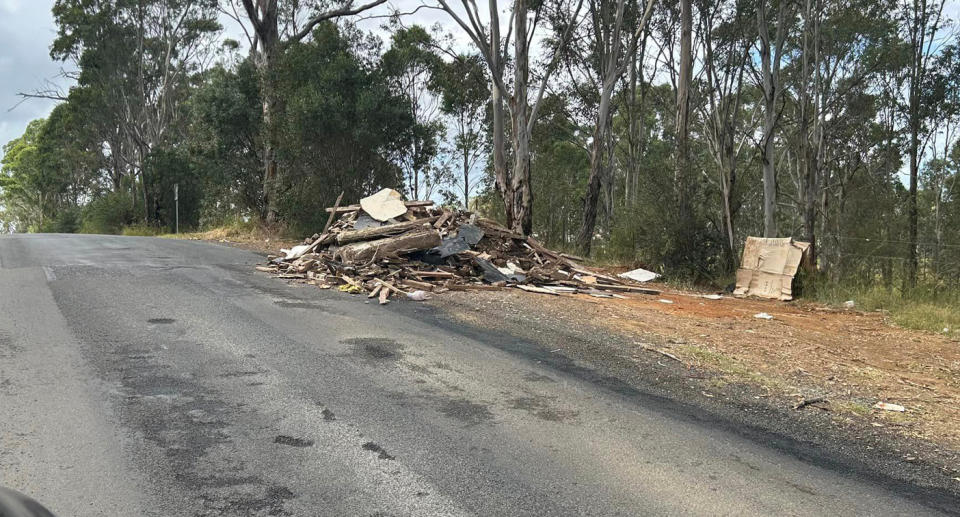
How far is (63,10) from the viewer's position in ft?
112

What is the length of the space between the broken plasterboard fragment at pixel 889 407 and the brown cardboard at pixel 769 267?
24.3 feet

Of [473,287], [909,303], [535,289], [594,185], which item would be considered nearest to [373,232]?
[473,287]

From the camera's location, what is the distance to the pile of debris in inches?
446

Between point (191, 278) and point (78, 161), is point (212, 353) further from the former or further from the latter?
point (78, 161)

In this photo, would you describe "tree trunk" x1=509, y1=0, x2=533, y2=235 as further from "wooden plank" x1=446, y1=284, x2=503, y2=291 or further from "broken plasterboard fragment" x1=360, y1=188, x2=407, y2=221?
"wooden plank" x1=446, y1=284, x2=503, y2=291

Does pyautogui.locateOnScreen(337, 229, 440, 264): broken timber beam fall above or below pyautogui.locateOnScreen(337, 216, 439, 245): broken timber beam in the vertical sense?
below

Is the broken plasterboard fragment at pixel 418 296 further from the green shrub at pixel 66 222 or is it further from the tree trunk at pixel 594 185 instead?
the green shrub at pixel 66 222

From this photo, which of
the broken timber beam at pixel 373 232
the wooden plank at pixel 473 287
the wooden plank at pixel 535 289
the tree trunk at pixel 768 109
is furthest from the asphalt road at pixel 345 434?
the tree trunk at pixel 768 109

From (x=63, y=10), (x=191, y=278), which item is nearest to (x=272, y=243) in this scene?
(x=191, y=278)

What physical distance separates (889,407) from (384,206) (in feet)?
→ 34.5

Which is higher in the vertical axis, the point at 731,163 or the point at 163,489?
the point at 731,163

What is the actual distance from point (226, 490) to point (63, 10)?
4021 cm

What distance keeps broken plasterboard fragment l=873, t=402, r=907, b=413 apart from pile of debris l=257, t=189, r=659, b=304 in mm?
6393

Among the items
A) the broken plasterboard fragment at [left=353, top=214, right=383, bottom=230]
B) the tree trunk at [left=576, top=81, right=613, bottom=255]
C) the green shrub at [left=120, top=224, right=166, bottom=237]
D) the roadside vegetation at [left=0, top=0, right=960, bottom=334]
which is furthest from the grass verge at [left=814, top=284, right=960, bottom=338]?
the green shrub at [left=120, top=224, right=166, bottom=237]
